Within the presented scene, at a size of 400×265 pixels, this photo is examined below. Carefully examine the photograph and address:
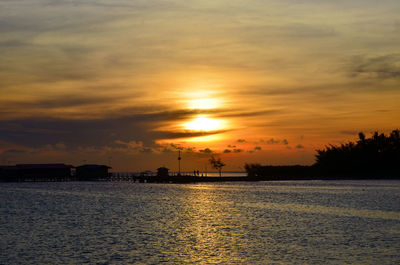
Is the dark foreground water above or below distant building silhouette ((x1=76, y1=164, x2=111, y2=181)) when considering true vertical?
below

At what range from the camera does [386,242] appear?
34.9 m

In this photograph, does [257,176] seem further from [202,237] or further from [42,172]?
[202,237]

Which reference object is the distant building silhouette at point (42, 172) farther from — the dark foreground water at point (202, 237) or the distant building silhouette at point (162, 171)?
the dark foreground water at point (202, 237)

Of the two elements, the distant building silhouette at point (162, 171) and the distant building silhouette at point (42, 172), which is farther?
the distant building silhouette at point (162, 171)

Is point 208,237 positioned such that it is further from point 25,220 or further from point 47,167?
point 47,167

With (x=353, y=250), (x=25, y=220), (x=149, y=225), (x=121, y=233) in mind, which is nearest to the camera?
(x=353, y=250)

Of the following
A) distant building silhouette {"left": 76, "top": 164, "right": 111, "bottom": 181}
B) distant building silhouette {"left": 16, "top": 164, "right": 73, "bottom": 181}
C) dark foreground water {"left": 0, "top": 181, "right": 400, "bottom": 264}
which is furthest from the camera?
distant building silhouette {"left": 76, "top": 164, "right": 111, "bottom": 181}

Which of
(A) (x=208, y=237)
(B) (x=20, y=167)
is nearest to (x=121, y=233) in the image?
(A) (x=208, y=237)

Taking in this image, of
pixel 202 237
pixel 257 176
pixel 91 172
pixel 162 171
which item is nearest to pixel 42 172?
pixel 91 172

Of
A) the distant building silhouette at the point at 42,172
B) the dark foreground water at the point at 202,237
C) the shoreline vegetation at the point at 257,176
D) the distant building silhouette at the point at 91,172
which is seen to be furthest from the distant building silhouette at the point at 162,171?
the dark foreground water at the point at 202,237

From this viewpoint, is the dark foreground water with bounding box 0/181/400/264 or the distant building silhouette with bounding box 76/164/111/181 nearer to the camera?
the dark foreground water with bounding box 0/181/400/264

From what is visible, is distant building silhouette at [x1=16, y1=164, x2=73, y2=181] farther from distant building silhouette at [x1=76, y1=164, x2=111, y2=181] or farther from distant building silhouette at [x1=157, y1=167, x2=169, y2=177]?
distant building silhouette at [x1=157, y1=167, x2=169, y2=177]

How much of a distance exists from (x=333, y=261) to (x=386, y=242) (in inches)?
348

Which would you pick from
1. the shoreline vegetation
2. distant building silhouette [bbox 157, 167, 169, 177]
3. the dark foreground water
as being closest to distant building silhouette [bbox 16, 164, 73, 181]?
the shoreline vegetation
